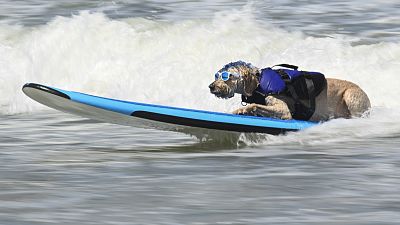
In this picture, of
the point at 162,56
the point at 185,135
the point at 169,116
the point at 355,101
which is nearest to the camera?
the point at 169,116

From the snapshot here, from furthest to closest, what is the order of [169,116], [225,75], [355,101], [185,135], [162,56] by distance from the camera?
[162,56], [185,135], [355,101], [169,116], [225,75]

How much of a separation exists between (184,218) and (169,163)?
7.08 feet

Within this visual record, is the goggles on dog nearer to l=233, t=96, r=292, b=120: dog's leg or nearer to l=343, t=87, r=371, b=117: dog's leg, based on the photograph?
l=233, t=96, r=292, b=120: dog's leg

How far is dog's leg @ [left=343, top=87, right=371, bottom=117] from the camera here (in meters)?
9.95

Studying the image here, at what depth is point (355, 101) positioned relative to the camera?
9969 millimetres

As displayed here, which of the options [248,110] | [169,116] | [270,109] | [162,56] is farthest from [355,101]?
[162,56]

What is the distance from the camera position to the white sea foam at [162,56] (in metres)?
14.7

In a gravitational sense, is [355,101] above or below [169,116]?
above

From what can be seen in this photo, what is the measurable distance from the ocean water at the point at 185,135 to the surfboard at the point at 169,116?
5.5 inches

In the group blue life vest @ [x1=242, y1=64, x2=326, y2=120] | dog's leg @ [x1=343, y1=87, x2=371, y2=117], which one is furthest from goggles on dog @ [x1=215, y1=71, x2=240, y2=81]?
dog's leg @ [x1=343, y1=87, x2=371, y2=117]

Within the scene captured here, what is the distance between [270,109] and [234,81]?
403 mm

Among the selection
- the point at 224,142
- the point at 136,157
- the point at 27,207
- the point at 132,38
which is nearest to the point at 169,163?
the point at 136,157

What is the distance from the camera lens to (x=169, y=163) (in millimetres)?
8648

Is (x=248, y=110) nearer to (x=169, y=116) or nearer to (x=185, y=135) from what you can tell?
(x=169, y=116)
